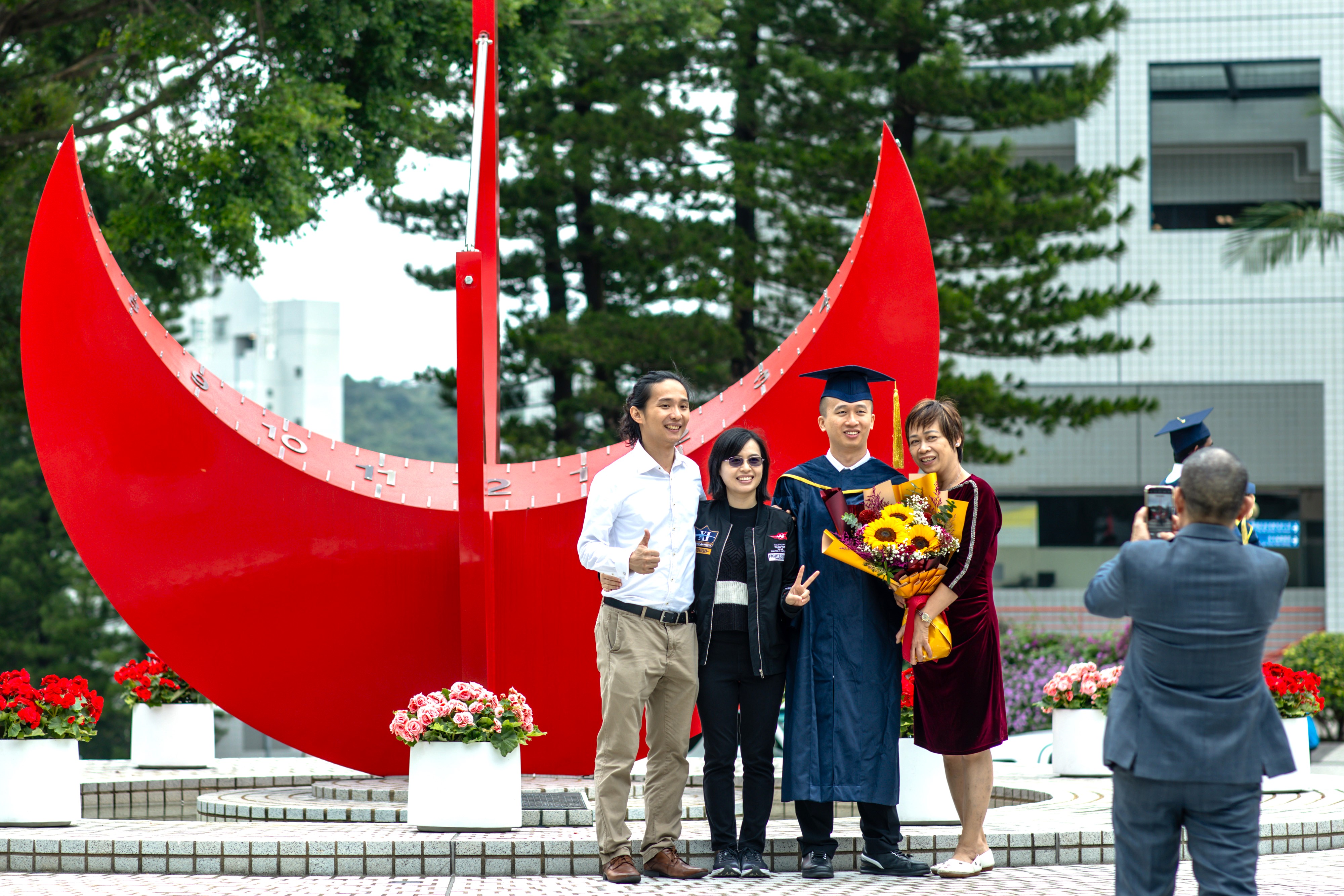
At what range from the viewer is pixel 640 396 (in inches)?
194

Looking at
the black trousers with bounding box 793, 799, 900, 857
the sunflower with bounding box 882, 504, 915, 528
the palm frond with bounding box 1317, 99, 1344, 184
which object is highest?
the palm frond with bounding box 1317, 99, 1344, 184

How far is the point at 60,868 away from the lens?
5.17 m

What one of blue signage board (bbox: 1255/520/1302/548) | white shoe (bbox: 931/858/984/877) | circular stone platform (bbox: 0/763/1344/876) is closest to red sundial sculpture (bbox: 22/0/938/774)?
circular stone platform (bbox: 0/763/1344/876)

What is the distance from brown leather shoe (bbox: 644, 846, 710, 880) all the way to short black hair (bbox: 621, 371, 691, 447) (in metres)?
1.39

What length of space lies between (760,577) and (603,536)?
536 millimetres

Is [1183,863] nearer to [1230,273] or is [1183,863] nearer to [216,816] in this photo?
[216,816]

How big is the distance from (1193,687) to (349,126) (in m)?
9.19

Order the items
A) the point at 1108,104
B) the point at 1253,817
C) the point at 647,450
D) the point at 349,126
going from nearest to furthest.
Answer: the point at 1253,817
the point at 647,450
the point at 349,126
the point at 1108,104

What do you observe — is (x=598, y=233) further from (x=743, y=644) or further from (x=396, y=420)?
(x=396, y=420)

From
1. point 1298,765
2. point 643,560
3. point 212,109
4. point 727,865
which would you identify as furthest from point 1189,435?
point 212,109

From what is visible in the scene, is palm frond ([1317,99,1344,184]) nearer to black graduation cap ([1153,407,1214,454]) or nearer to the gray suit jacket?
black graduation cap ([1153,407,1214,454])

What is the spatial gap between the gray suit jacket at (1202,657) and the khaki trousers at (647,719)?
1.72 meters

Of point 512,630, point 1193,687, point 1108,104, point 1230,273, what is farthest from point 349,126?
point 1230,273

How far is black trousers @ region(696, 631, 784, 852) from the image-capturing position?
4.78 metres
